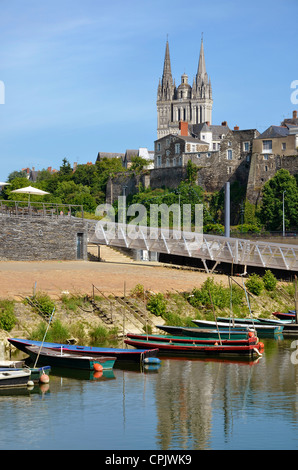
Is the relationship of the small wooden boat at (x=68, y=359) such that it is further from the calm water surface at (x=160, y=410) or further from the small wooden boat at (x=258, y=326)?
the small wooden boat at (x=258, y=326)

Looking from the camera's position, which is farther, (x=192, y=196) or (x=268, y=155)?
(x=192, y=196)

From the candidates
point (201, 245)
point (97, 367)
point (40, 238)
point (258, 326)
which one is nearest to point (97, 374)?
point (97, 367)

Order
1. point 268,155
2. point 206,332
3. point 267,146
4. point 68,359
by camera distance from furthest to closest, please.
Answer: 1. point 267,146
2. point 268,155
3. point 206,332
4. point 68,359

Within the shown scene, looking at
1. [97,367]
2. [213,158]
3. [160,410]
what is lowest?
[160,410]

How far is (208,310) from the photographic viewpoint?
4528cm

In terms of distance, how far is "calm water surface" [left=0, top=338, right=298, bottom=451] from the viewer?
22750 millimetres

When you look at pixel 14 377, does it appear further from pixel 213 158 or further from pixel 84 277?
pixel 213 158

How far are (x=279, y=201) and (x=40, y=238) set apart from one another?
159ft

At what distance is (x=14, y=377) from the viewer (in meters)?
27.8

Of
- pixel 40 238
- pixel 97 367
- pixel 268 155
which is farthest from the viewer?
pixel 268 155

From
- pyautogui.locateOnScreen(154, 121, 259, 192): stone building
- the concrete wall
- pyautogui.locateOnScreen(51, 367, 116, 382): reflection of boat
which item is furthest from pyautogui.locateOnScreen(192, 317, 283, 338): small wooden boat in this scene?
pyautogui.locateOnScreen(154, 121, 259, 192): stone building

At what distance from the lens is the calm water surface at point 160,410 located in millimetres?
22750

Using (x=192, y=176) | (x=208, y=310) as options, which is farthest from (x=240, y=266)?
(x=192, y=176)
